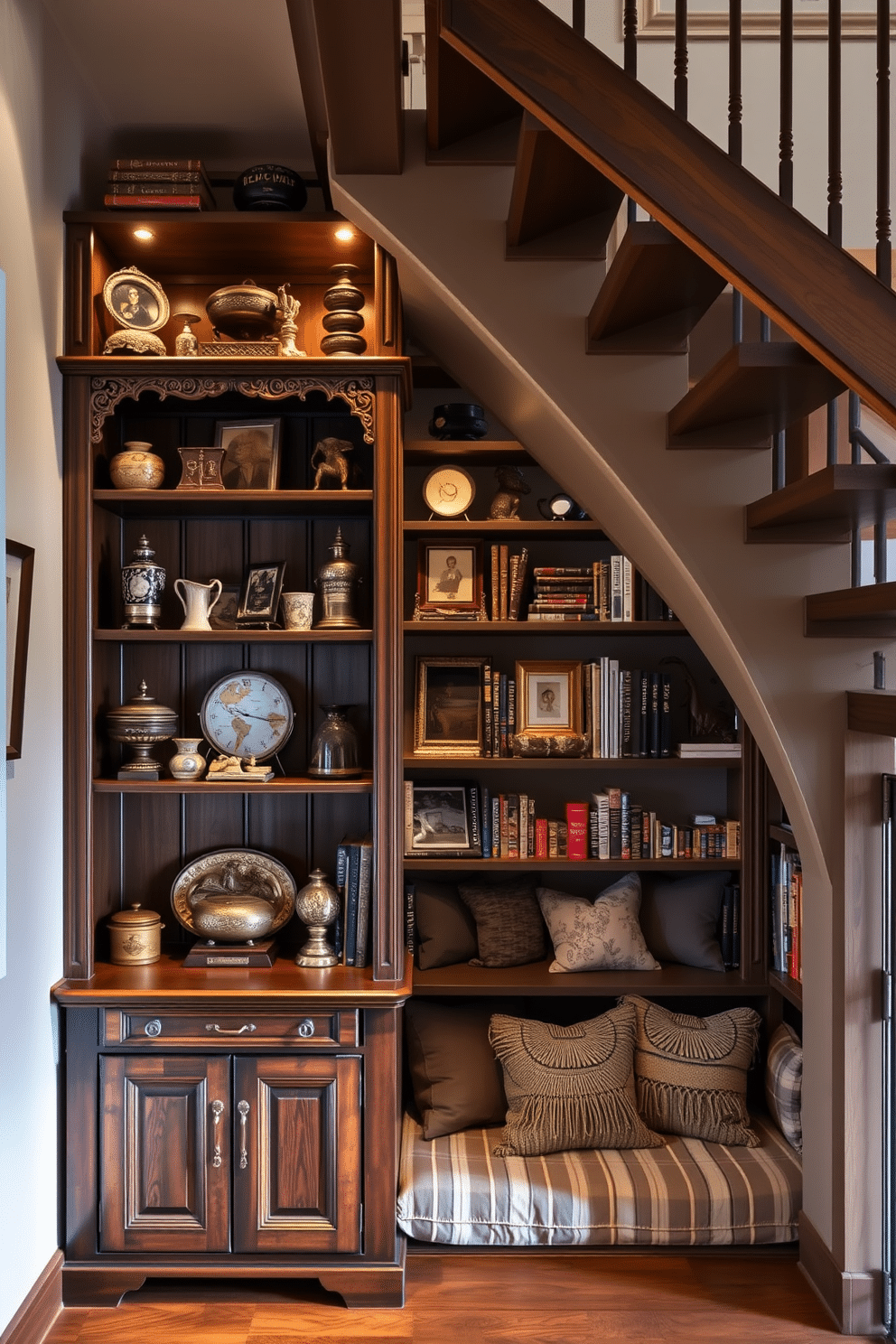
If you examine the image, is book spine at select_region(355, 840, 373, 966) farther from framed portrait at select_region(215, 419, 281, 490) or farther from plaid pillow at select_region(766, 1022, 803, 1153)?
plaid pillow at select_region(766, 1022, 803, 1153)

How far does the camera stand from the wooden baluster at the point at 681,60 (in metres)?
1.95

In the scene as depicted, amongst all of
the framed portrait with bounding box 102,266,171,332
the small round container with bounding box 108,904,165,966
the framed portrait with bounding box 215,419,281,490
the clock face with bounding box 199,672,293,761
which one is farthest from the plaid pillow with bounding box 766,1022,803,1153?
the framed portrait with bounding box 102,266,171,332

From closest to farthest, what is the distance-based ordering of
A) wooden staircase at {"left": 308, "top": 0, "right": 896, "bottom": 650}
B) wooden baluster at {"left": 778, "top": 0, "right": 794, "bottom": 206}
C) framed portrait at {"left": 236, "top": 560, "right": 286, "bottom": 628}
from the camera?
1. wooden staircase at {"left": 308, "top": 0, "right": 896, "bottom": 650}
2. wooden baluster at {"left": 778, "top": 0, "right": 794, "bottom": 206}
3. framed portrait at {"left": 236, "top": 560, "right": 286, "bottom": 628}

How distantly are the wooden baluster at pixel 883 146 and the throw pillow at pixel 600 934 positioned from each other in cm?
197

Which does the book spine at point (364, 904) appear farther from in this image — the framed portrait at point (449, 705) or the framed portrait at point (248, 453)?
the framed portrait at point (248, 453)

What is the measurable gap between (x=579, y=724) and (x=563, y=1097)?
41.7 inches

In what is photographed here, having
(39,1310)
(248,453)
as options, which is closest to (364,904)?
(39,1310)

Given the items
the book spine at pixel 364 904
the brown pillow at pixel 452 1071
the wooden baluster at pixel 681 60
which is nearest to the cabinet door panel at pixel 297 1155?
the book spine at pixel 364 904

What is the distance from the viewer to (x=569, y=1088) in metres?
2.99

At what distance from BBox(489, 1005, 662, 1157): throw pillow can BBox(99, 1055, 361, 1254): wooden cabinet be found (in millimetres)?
508

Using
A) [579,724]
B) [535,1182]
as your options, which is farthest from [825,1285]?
[579,724]

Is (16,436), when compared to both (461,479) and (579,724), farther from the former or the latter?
(579,724)

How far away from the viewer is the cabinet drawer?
271cm

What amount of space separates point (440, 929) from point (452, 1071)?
41cm
